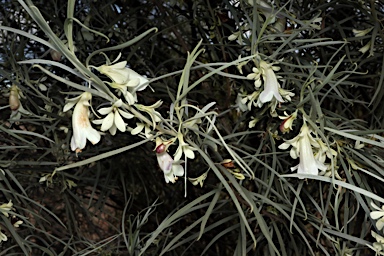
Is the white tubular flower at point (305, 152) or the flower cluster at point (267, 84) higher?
the flower cluster at point (267, 84)

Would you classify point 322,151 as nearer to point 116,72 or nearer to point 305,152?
point 305,152

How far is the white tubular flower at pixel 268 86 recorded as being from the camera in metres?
0.44

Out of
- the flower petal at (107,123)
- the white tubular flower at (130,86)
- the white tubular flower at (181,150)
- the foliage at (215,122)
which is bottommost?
the foliage at (215,122)

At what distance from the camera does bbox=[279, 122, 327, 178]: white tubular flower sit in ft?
1.44

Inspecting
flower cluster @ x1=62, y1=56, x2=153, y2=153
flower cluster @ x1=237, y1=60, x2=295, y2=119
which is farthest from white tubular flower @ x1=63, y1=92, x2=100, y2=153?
flower cluster @ x1=237, y1=60, x2=295, y2=119

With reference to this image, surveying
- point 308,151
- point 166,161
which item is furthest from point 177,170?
point 308,151

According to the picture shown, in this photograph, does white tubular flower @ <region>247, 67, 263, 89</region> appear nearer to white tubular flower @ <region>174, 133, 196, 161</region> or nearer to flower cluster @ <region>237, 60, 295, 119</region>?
flower cluster @ <region>237, 60, 295, 119</region>

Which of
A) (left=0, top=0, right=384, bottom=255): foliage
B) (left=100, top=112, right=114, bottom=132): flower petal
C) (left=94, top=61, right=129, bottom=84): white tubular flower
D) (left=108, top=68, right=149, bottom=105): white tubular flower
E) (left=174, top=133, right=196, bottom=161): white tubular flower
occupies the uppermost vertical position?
(left=94, top=61, right=129, bottom=84): white tubular flower

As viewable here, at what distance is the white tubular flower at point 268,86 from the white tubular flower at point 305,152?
39mm

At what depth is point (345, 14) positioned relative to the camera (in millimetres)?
767

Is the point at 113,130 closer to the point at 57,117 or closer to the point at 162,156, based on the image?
the point at 162,156

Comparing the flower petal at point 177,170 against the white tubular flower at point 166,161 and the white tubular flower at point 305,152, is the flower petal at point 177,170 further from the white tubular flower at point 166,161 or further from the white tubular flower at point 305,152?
the white tubular flower at point 305,152

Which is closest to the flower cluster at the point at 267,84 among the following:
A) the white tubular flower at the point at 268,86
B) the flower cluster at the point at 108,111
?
the white tubular flower at the point at 268,86

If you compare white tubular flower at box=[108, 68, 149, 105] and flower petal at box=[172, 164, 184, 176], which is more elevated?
white tubular flower at box=[108, 68, 149, 105]
